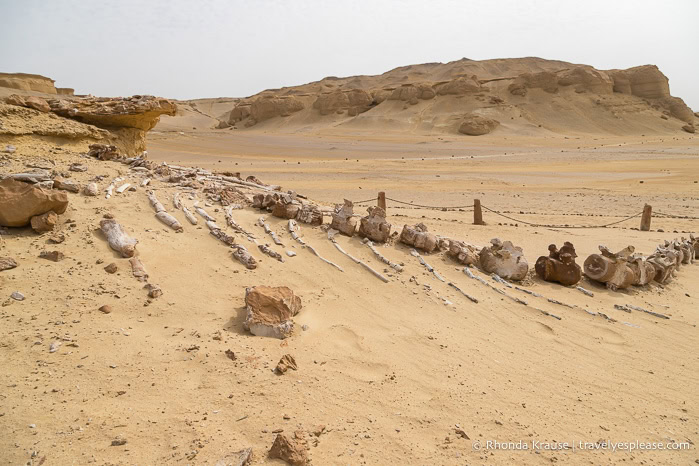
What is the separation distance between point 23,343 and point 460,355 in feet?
11.7

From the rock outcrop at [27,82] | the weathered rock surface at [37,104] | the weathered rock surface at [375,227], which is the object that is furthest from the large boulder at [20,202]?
the rock outcrop at [27,82]

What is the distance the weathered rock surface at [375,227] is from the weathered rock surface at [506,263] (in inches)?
57.2

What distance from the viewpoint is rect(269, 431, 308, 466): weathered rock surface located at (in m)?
2.71

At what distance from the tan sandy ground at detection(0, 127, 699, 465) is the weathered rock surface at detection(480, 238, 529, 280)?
0.93 feet

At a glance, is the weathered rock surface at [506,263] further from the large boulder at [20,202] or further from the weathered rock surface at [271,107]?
the weathered rock surface at [271,107]

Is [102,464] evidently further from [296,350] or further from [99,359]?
[296,350]

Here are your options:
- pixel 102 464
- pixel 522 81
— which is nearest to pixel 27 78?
pixel 102 464

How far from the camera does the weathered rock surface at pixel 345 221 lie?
6285 millimetres

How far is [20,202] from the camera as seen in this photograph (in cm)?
468

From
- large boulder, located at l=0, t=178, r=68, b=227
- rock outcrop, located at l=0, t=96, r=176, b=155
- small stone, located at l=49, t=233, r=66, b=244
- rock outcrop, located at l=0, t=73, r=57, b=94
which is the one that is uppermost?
rock outcrop, located at l=0, t=73, r=57, b=94

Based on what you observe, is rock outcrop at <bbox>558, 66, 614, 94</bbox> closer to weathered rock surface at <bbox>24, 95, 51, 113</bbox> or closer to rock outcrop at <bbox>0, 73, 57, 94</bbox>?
rock outcrop at <bbox>0, 73, 57, 94</bbox>

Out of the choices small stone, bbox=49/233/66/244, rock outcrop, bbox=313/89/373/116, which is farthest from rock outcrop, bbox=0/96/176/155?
rock outcrop, bbox=313/89/373/116

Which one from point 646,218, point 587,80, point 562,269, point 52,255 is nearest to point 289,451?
point 52,255

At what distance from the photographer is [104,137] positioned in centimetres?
838
